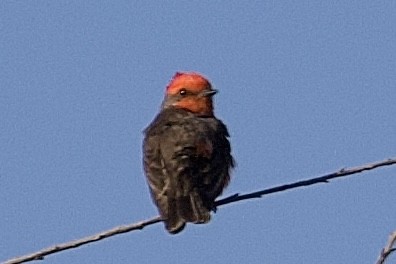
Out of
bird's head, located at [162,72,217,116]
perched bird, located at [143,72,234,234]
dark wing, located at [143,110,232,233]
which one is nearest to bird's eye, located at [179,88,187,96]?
bird's head, located at [162,72,217,116]

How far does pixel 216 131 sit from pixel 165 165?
796 millimetres

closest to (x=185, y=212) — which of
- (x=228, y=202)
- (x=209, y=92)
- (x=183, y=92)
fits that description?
(x=228, y=202)

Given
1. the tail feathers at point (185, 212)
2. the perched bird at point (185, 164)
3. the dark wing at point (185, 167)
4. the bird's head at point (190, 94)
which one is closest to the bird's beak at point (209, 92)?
the bird's head at point (190, 94)

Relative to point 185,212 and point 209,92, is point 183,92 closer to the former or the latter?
point 209,92

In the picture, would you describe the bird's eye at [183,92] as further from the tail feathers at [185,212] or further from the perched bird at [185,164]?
the tail feathers at [185,212]

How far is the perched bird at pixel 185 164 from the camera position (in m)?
5.70

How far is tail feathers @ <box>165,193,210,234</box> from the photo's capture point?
18.0ft

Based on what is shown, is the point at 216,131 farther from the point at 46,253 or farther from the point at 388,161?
the point at 46,253

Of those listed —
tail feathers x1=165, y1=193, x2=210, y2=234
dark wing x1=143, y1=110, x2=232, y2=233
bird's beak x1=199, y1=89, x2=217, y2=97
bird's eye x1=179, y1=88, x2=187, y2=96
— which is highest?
bird's eye x1=179, y1=88, x2=187, y2=96

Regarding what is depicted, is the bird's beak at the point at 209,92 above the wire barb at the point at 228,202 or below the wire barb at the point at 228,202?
above

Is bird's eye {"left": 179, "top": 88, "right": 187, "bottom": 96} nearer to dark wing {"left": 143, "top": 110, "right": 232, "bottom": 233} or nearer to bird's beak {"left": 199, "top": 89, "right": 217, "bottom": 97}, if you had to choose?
bird's beak {"left": 199, "top": 89, "right": 217, "bottom": 97}

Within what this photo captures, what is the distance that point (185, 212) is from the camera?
5.65 metres

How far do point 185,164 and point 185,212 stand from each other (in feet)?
1.73

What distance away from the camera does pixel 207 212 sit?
566 centimetres
